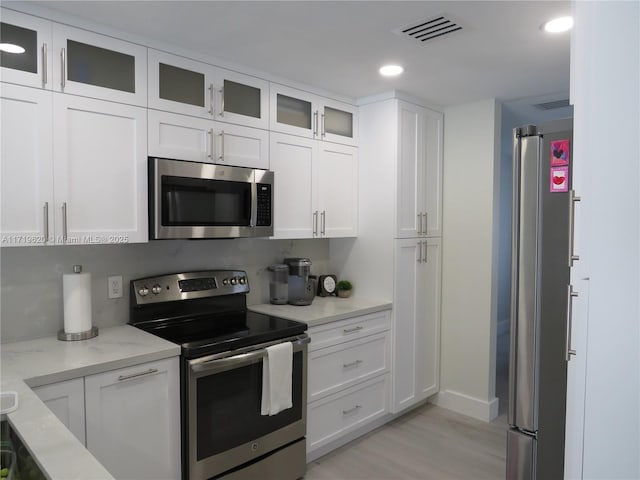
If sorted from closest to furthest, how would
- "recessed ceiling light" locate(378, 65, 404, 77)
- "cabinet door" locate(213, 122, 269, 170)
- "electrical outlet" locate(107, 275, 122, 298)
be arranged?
"electrical outlet" locate(107, 275, 122, 298) < "cabinet door" locate(213, 122, 269, 170) < "recessed ceiling light" locate(378, 65, 404, 77)

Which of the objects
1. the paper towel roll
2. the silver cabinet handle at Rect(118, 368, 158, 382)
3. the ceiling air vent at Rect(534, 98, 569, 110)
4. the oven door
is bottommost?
the oven door

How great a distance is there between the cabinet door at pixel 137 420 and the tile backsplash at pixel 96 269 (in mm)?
594

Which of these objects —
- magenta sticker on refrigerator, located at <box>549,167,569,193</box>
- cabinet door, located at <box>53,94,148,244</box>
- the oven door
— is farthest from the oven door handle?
magenta sticker on refrigerator, located at <box>549,167,569,193</box>

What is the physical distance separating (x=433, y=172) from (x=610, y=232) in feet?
10.4

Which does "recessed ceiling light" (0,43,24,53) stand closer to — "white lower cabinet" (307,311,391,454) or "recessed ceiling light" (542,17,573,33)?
"white lower cabinet" (307,311,391,454)

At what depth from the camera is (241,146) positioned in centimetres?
256

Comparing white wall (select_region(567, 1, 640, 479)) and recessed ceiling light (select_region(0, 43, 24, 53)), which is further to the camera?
recessed ceiling light (select_region(0, 43, 24, 53))

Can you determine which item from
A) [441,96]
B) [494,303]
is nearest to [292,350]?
[494,303]

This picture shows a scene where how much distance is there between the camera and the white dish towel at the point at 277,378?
2.26 m

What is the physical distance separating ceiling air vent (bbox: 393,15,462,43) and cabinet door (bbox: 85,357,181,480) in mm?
1823

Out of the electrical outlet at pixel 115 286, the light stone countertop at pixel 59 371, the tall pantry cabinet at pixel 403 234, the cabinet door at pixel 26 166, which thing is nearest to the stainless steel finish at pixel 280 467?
the light stone countertop at pixel 59 371

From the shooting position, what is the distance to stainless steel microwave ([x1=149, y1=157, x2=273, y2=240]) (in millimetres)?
2172

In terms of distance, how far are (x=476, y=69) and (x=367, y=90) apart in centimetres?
73

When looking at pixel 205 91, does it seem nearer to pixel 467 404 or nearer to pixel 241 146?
pixel 241 146
